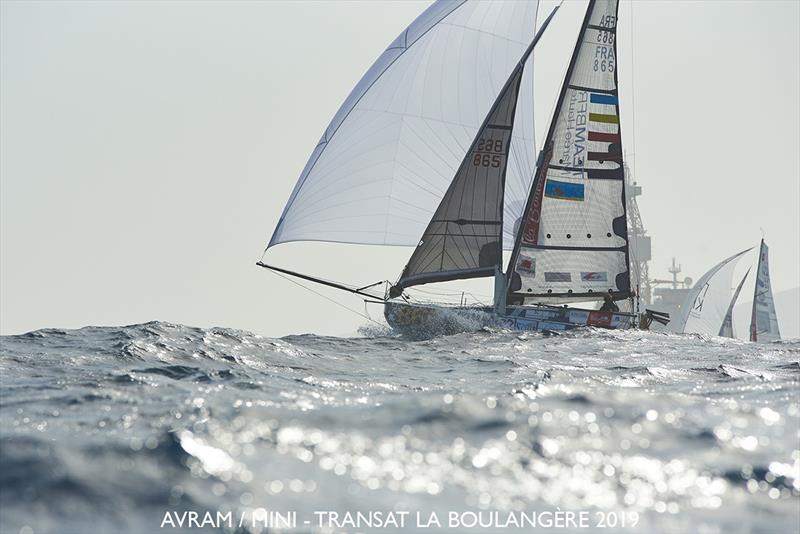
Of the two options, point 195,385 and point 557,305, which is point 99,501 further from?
point 557,305

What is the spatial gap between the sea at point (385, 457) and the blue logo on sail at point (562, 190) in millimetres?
16496

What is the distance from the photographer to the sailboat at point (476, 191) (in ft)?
84.1

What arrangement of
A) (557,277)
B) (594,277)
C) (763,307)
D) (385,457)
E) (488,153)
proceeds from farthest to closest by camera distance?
(763,307), (594,277), (488,153), (557,277), (385,457)

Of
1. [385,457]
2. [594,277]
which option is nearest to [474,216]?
[594,277]

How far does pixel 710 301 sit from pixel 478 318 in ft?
99.0

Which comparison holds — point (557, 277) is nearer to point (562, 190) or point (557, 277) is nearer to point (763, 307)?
point (562, 190)

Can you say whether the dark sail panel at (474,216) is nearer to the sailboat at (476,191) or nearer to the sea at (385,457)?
the sailboat at (476,191)

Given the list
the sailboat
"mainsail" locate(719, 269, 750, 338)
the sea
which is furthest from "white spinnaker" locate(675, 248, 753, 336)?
the sea

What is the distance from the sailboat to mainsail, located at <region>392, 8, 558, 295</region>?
0.11 feet

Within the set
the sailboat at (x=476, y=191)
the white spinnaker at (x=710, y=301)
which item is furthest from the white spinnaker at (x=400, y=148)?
the white spinnaker at (x=710, y=301)

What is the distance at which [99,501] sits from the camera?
166 inches

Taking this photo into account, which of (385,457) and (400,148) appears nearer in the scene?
(385,457)

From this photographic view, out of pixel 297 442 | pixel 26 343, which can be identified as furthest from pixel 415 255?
pixel 297 442

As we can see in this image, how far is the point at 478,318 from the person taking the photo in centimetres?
2564
